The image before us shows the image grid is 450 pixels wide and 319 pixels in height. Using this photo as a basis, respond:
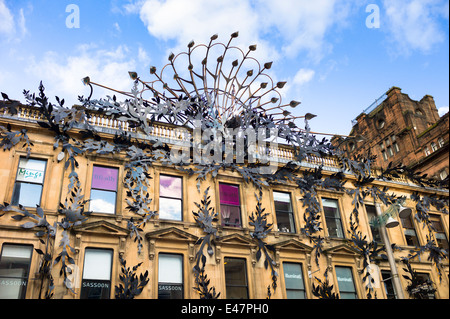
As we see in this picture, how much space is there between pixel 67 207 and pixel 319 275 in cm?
1087

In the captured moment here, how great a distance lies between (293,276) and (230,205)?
4.06 metres

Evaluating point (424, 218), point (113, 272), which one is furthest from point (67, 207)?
point (424, 218)

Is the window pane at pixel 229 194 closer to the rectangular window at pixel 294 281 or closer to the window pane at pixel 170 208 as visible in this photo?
the window pane at pixel 170 208

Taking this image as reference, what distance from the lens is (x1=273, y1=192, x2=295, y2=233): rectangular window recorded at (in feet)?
64.2

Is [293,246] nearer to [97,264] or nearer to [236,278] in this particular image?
[236,278]

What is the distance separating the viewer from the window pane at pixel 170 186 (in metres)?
18.0

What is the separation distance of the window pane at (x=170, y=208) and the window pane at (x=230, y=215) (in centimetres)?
194

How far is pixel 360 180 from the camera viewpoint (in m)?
22.8

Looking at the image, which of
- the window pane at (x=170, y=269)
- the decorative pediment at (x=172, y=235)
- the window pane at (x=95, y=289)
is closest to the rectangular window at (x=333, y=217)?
the decorative pediment at (x=172, y=235)

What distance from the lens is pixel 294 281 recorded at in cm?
1817

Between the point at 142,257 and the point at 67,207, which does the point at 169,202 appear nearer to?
the point at 142,257

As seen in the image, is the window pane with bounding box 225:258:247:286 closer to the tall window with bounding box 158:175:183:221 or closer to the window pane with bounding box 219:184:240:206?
the window pane with bounding box 219:184:240:206

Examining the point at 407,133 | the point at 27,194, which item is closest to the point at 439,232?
the point at 407,133
